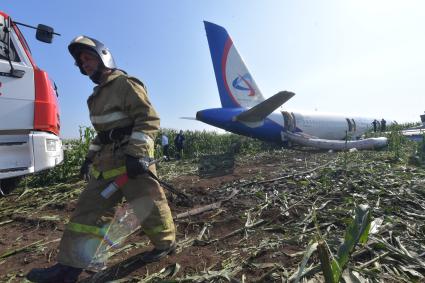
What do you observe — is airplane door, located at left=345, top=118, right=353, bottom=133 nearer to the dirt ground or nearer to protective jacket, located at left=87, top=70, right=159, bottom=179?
the dirt ground

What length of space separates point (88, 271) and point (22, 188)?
4605 millimetres

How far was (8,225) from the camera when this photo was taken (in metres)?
4.45

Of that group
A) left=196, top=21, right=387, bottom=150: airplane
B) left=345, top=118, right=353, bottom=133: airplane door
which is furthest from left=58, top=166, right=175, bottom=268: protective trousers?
left=345, top=118, right=353, bottom=133: airplane door

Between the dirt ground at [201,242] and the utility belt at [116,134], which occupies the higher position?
the utility belt at [116,134]

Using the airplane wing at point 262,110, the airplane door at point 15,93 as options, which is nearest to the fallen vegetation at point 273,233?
the airplane door at point 15,93

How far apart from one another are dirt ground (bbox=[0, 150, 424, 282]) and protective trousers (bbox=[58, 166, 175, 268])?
264 mm

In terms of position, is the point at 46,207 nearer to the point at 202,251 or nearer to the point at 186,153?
the point at 202,251

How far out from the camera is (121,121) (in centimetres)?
316

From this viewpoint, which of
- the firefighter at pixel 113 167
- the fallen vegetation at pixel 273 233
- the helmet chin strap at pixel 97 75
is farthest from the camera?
the helmet chin strap at pixel 97 75

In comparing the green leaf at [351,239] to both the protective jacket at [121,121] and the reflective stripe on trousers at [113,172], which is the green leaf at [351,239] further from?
the reflective stripe on trousers at [113,172]

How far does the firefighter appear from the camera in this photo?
2.87m

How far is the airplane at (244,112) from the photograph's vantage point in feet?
46.1

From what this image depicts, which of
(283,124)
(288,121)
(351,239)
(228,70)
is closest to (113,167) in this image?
(351,239)

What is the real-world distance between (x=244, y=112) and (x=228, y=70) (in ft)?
8.66
